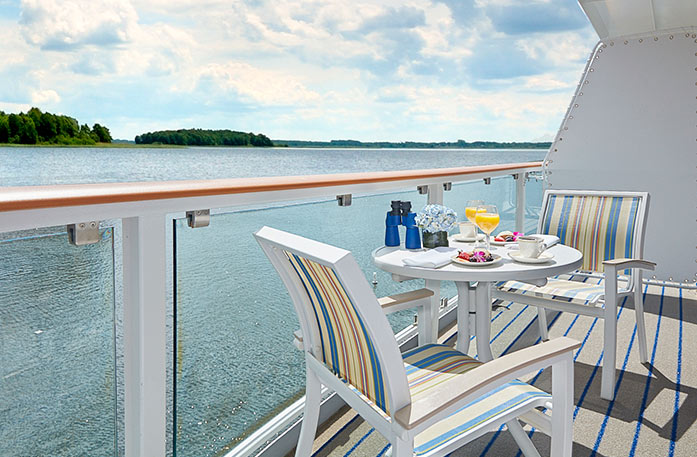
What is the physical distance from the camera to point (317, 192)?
86.0 inches

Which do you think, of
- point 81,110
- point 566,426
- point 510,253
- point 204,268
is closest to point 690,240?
point 510,253

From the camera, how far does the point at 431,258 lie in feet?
6.72

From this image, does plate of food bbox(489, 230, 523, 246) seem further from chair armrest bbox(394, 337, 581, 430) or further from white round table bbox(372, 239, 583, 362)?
chair armrest bbox(394, 337, 581, 430)

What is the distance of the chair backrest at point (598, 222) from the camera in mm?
2961

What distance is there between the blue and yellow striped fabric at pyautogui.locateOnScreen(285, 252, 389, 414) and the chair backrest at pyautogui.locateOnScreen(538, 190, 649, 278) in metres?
2.08

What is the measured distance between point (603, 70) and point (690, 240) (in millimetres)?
1569

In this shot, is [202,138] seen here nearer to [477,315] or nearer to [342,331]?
[477,315]

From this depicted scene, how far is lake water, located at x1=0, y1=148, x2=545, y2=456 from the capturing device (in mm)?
1165

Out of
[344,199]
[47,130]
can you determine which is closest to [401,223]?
[344,199]

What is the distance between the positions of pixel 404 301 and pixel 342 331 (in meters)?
0.54

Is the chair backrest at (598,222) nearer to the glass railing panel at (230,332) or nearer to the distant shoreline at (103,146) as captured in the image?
the glass railing panel at (230,332)

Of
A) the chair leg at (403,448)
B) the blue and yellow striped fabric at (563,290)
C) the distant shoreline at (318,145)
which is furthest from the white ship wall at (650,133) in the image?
the distant shoreline at (318,145)

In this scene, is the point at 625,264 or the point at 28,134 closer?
the point at 625,264

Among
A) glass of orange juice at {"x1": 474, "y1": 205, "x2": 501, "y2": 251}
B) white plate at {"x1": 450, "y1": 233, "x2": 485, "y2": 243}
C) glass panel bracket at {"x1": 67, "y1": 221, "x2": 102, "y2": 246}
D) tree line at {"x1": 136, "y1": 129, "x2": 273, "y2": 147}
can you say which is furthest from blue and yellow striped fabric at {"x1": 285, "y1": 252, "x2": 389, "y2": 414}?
tree line at {"x1": 136, "y1": 129, "x2": 273, "y2": 147}
